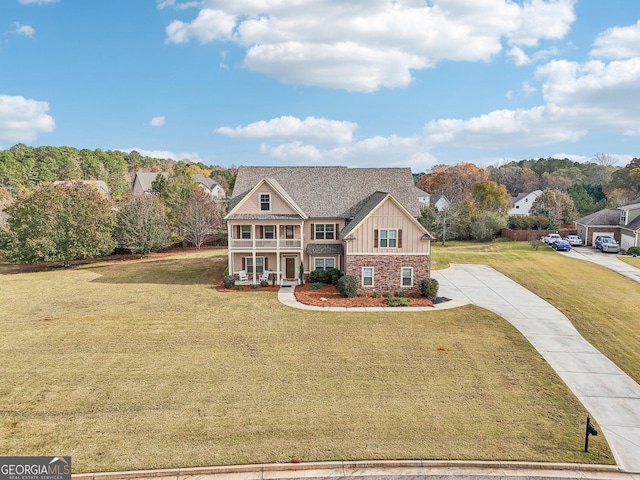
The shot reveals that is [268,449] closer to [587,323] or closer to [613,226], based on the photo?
[587,323]

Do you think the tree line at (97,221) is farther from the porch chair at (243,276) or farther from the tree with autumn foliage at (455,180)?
the tree with autumn foliage at (455,180)

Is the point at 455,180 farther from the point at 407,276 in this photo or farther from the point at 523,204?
the point at 407,276

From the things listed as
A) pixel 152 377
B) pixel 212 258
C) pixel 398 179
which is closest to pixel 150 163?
pixel 212 258

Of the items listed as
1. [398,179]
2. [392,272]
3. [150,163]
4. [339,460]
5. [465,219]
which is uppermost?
[150,163]

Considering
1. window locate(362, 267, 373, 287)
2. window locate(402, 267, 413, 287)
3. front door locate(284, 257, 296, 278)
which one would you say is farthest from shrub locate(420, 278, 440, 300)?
front door locate(284, 257, 296, 278)

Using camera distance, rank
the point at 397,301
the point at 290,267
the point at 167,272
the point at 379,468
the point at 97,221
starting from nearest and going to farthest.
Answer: the point at 379,468
the point at 397,301
the point at 290,267
the point at 167,272
the point at 97,221

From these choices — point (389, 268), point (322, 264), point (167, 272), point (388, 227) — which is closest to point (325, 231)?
point (322, 264)
